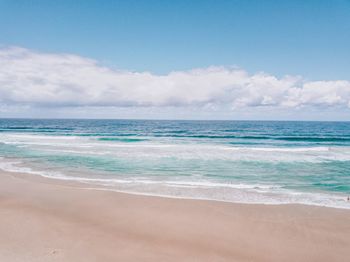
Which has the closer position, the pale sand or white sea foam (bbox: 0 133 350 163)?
the pale sand

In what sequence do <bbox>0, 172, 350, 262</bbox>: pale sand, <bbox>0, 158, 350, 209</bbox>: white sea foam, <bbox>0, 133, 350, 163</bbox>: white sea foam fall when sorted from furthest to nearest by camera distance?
1. <bbox>0, 133, 350, 163</bbox>: white sea foam
2. <bbox>0, 158, 350, 209</bbox>: white sea foam
3. <bbox>0, 172, 350, 262</bbox>: pale sand

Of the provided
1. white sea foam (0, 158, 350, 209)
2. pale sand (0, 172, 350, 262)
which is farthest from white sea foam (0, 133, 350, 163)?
pale sand (0, 172, 350, 262)

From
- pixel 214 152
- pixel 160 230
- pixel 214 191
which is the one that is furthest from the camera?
pixel 214 152

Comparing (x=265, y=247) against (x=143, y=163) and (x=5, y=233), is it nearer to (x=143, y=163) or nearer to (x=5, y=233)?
(x=5, y=233)

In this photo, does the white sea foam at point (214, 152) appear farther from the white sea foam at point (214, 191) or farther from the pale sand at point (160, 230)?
the pale sand at point (160, 230)

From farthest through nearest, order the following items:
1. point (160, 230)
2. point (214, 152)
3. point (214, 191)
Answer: point (214, 152)
point (214, 191)
point (160, 230)

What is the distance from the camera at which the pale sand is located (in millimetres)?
5000

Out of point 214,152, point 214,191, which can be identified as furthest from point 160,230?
point 214,152

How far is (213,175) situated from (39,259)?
9.15 metres

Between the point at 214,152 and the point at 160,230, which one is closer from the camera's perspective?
the point at 160,230

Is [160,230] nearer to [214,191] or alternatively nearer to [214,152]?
[214,191]

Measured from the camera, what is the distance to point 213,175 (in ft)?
41.2

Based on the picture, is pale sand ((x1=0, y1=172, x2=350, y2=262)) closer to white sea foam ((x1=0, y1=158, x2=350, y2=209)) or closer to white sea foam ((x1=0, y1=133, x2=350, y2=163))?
white sea foam ((x1=0, y1=158, x2=350, y2=209))

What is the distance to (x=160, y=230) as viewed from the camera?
241 inches
